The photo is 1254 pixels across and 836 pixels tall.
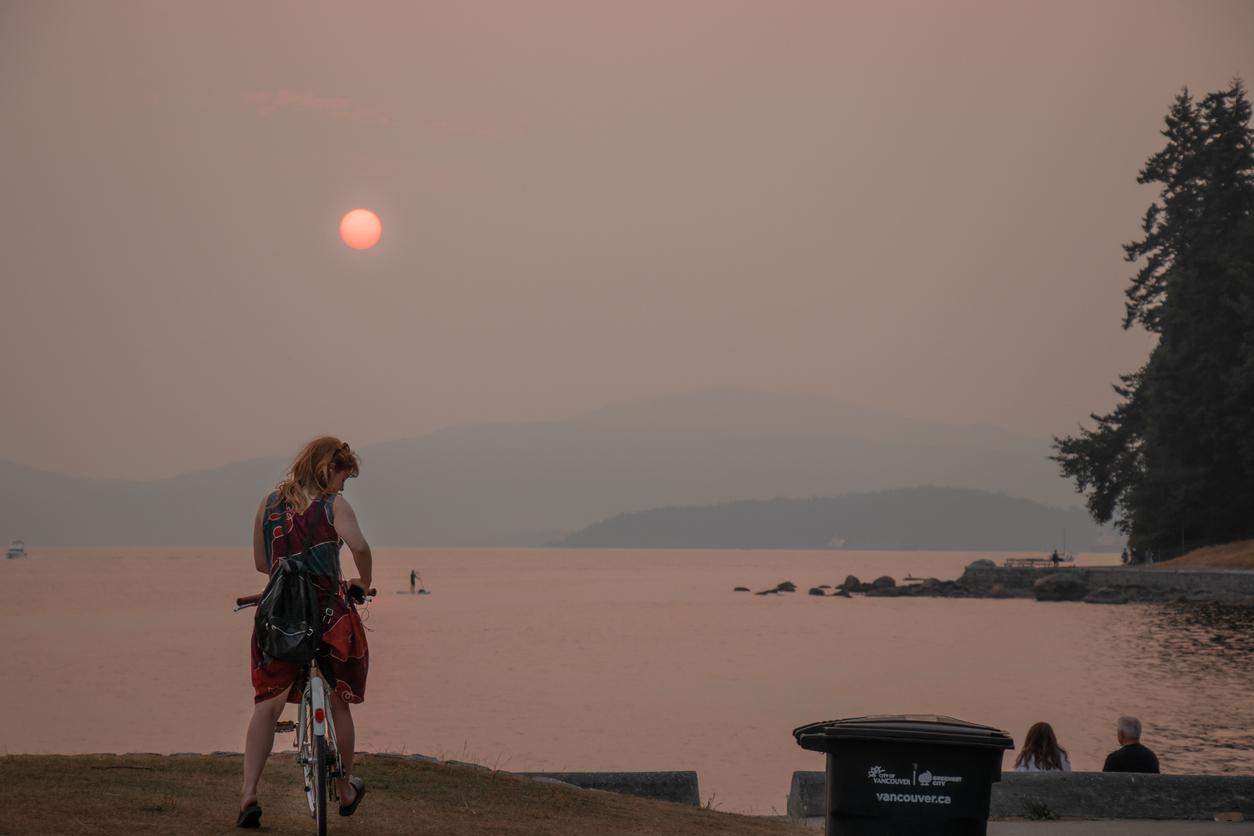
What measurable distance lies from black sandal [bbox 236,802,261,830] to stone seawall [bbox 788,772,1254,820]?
474 centimetres

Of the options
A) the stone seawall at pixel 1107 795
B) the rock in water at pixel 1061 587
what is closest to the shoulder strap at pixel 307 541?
the stone seawall at pixel 1107 795

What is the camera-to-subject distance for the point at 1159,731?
103ft

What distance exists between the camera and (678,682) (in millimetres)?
49188

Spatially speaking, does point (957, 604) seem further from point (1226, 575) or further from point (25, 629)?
point (25, 629)

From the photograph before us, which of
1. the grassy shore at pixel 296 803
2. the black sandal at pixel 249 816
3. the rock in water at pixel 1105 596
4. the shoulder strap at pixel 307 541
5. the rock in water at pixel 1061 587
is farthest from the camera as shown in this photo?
the rock in water at pixel 1061 587

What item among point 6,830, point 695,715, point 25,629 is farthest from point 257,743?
point 25,629

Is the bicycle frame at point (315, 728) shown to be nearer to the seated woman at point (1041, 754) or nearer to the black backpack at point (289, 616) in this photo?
the black backpack at point (289, 616)

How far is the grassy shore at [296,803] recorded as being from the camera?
27.9 ft

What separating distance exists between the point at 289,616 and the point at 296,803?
2.00 meters

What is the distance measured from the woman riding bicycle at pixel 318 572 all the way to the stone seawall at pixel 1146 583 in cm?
6574

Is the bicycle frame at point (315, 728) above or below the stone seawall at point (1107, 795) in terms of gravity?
above

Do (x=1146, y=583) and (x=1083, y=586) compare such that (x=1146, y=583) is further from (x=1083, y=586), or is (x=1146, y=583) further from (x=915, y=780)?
(x=915, y=780)

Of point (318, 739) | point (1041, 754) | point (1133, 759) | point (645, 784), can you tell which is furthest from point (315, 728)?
point (1041, 754)

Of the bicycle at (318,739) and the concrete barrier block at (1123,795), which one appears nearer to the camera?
the bicycle at (318,739)
